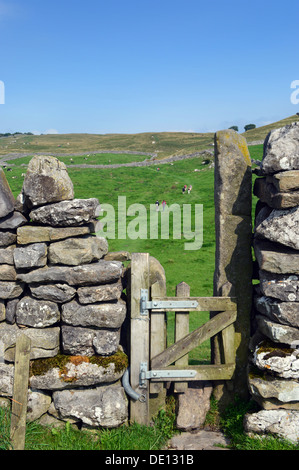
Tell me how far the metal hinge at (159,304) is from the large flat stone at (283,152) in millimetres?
2631

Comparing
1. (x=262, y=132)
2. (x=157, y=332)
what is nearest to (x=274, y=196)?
(x=157, y=332)

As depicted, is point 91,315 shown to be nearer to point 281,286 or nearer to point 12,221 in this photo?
point 12,221

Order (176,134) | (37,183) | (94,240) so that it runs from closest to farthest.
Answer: (37,183) < (94,240) < (176,134)

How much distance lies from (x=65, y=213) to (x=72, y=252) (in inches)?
26.6

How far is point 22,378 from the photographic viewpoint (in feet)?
20.2

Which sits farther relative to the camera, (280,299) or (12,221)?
(12,221)

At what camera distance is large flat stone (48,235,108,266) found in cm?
687

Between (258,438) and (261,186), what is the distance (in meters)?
4.23

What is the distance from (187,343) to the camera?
7.23 meters

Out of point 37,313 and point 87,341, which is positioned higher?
point 37,313

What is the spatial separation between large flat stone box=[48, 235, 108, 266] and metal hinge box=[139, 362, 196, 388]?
215cm

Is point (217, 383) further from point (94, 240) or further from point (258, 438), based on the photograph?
point (94, 240)

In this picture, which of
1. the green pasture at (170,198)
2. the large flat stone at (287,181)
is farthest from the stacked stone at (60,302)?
the green pasture at (170,198)
